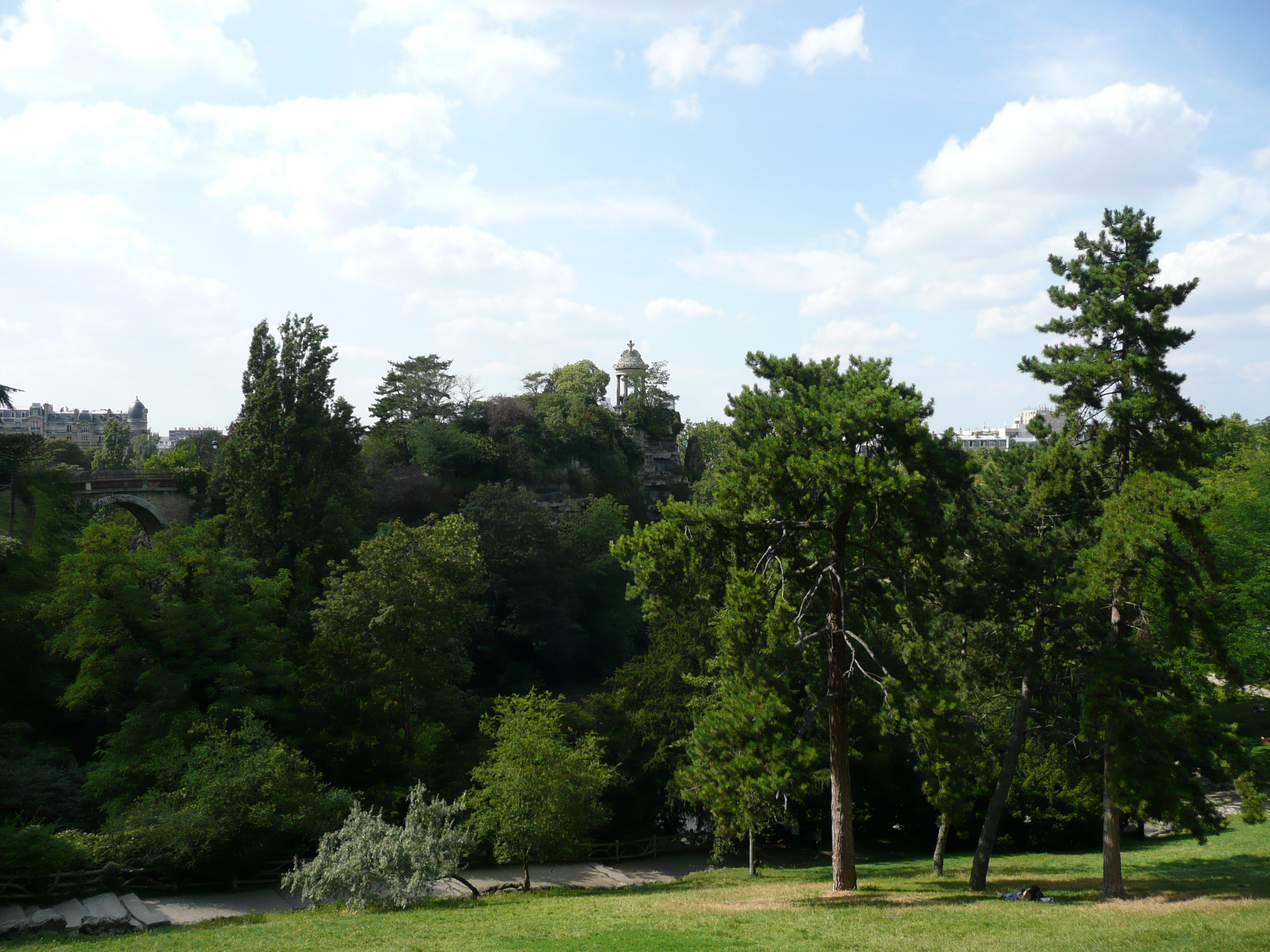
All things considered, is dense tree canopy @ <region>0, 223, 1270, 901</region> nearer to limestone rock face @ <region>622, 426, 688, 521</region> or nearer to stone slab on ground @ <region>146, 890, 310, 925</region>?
stone slab on ground @ <region>146, 890, 310, 925</region>

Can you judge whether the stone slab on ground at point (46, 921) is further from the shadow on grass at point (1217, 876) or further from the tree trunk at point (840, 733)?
the shadow on grass at point (1217, 876)

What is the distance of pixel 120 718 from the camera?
27.6 meters

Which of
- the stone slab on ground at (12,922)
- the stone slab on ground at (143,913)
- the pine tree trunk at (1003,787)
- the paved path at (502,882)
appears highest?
the pine tree trunk at (1003,787)

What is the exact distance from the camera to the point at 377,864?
61.4 feet

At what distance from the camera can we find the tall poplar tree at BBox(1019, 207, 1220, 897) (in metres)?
15.3

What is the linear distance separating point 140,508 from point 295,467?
14504 millimetres

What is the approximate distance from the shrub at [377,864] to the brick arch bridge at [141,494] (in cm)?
2726

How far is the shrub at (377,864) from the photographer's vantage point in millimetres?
18625

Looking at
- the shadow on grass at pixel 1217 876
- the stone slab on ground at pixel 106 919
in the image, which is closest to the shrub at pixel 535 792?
the stone slab on ground at pixel 106 919

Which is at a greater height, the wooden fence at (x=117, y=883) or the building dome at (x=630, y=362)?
the building dome at (x=630, y=362)

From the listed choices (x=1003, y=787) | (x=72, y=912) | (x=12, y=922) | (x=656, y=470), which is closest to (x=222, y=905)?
(x=72, y=912)

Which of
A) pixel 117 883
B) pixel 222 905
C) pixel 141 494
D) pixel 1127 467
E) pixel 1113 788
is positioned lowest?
pixel 222 905

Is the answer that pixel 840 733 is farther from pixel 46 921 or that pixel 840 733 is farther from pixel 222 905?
pixel 46 921

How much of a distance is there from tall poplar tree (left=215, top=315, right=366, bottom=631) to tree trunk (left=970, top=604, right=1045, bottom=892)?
24.2m
